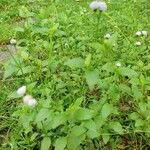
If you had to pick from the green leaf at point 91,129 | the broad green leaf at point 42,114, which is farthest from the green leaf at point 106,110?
the broad green leaf at point 42,114

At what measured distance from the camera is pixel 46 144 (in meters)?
3.02

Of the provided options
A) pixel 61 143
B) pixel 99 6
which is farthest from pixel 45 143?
pixel 99 6

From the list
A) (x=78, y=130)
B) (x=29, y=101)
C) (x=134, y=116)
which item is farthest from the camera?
(x=134, y=116)

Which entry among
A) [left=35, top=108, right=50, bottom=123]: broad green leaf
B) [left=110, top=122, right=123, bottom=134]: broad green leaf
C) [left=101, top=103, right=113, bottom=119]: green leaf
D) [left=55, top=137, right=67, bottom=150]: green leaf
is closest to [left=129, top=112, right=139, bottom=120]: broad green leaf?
[left=110, top=122, right=123, bottom=134]: broad green leaf

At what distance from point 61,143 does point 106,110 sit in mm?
353

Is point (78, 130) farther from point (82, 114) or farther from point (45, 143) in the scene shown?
point (45, 143)

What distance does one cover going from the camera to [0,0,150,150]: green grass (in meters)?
2.88

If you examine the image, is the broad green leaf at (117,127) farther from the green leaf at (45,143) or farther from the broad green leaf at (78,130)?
the green leaf at (45,143)

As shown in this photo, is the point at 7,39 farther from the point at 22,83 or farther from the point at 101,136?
the point at 101,136

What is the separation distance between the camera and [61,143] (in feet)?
9.46

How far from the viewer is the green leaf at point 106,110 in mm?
2875

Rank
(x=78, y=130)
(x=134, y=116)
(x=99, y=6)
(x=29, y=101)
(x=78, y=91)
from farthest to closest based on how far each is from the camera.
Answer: (x=78, y=91), (x=134, y=116), (x=99, y=6), (x=78, y=130), (x=29, y=101)

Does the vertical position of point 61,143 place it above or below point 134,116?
above

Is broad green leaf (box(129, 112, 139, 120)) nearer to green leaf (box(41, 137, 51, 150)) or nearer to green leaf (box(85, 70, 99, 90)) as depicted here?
green leaf (box(85, 70, 99, 90))
